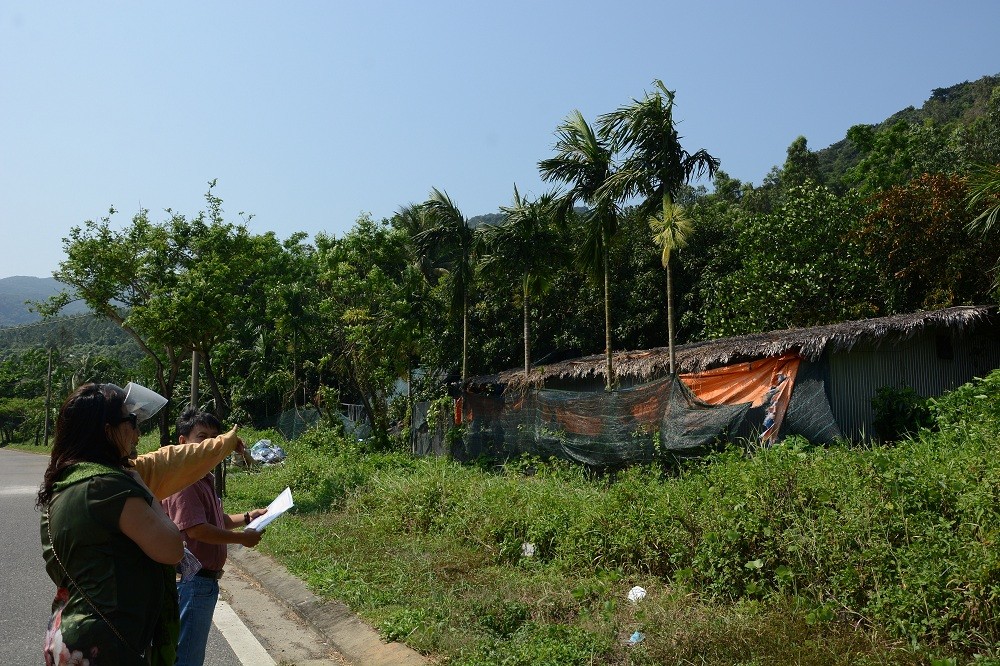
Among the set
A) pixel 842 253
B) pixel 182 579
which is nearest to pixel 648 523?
pixel 182 579

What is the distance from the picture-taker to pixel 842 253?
22.9 m

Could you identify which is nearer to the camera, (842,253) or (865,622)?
(865,622)

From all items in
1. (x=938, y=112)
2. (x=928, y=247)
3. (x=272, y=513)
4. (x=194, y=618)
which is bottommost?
(x=194, y=618)

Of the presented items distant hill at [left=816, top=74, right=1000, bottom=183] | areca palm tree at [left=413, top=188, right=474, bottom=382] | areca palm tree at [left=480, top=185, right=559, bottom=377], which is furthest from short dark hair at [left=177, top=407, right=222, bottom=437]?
distant hill at [left=816, top=74, right=1000, bottom=183]

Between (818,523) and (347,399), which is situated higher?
(818,523)

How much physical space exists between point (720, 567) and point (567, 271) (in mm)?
21714

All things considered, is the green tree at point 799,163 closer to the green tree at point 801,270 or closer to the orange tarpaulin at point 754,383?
the green tree at point 801,270

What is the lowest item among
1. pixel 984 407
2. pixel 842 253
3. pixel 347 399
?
pixel 347 399

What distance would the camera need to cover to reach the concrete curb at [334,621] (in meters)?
5.71

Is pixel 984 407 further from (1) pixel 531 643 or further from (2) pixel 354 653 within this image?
(2) pixel 354 653

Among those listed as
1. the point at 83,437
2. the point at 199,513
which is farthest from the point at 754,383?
the point at 83,437

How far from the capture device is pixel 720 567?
6.00m

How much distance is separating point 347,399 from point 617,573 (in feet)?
92.0

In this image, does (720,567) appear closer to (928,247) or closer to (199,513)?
(199,513)
